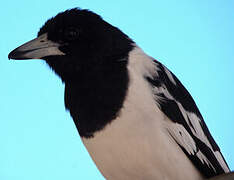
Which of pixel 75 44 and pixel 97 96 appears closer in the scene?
pixel 97 96

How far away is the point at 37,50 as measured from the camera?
8.53 feet

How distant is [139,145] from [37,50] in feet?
3.25

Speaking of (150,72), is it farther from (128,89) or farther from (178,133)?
(178,133)

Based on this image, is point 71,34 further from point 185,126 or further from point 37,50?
point 185,126

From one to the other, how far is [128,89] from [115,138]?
0.29 metres

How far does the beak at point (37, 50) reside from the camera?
8.42 feet

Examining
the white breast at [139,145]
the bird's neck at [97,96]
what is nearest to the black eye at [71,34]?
the bird's neck at [97,96]

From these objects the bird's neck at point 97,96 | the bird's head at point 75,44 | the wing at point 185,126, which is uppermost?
the bird's head at point 75,44

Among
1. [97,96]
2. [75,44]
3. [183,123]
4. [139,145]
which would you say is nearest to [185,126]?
[183,123]

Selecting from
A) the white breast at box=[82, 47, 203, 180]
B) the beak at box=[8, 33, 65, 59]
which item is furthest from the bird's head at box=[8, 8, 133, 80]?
the white breast at box=[82, 47, 203, 180]

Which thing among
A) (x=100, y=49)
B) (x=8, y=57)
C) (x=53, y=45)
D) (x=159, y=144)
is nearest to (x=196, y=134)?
(x=159, y=144)

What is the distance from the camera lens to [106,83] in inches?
88.4

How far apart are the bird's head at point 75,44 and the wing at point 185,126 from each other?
0.31 meters

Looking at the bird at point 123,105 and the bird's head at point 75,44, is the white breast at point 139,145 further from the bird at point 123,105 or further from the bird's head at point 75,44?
the bird's head at point 75,44
